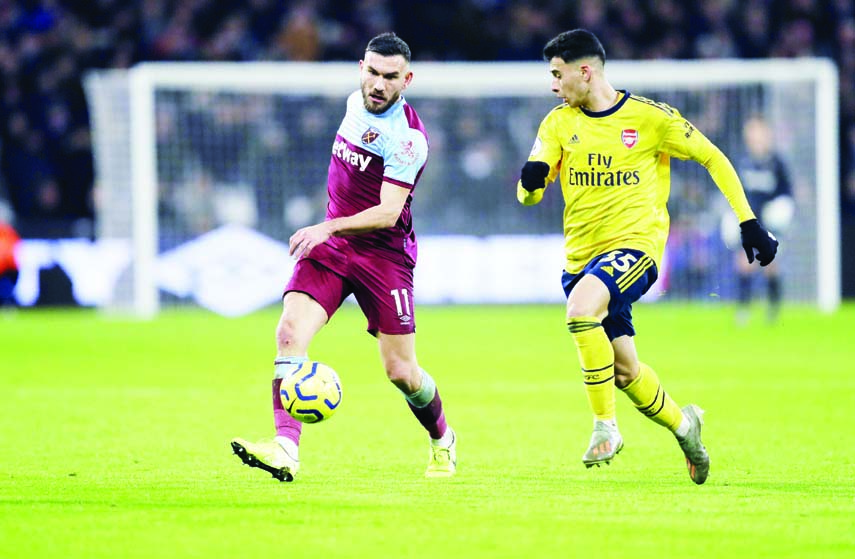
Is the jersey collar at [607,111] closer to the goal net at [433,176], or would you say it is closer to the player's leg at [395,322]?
the player's leg at [395,322]

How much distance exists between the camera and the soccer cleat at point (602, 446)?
7.25 metres

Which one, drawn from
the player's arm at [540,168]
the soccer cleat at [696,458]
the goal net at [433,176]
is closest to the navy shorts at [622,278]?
the player's arm at [540,168]

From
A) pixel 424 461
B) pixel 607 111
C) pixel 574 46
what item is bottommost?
pixel 424 461

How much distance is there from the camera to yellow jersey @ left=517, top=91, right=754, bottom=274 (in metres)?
7.56

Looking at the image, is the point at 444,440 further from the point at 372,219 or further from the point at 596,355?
the point at 372,219

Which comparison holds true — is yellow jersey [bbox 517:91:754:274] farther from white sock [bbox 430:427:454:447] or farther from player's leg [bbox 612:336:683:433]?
white sock [bbox 430:427:454:447]

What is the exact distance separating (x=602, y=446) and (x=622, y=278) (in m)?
0.78

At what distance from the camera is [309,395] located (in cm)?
695

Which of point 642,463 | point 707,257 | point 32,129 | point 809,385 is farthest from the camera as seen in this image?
point 32,129

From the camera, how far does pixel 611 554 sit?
5211 millimetres

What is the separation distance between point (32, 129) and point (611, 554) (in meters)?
20.4

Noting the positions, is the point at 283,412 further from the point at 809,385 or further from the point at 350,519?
the point at 809,385

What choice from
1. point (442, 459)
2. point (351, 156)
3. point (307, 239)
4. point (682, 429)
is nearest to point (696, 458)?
point (682, 429)

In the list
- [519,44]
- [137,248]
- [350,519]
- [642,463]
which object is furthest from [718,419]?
[519,44]
